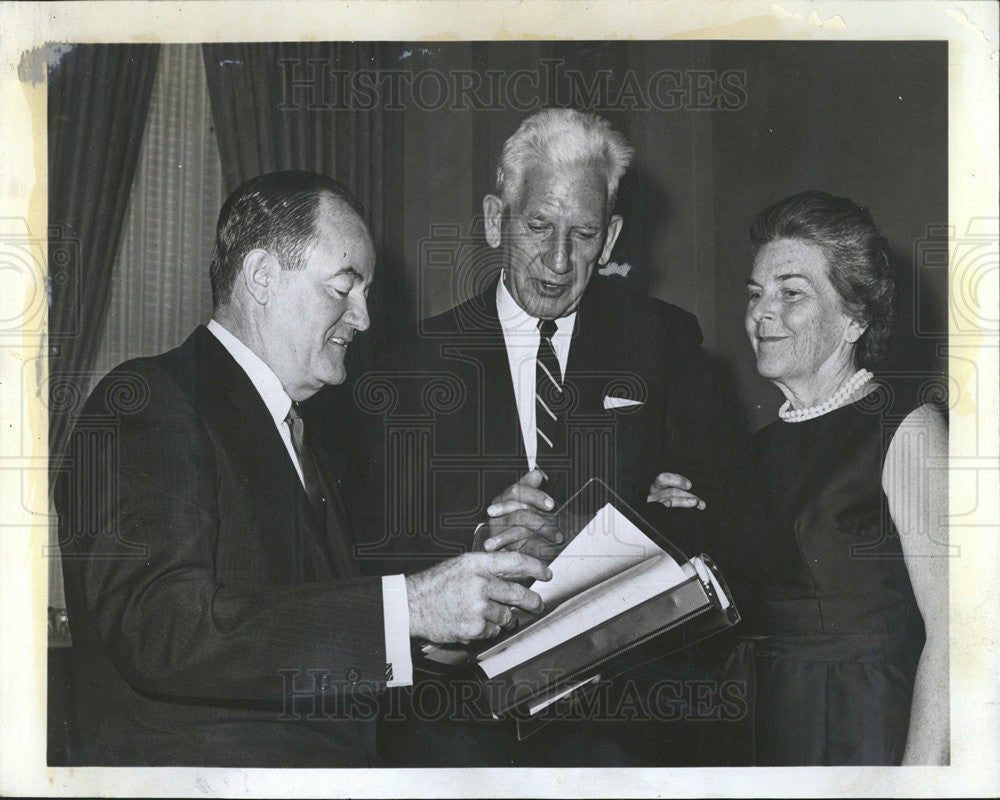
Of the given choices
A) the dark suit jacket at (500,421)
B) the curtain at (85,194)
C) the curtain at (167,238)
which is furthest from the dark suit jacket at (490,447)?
the curtain at (85,194)

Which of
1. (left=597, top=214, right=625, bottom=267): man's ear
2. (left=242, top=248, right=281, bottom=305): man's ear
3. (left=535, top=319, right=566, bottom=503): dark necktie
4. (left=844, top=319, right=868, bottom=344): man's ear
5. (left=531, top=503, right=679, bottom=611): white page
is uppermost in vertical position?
(left=597, top=214, right=625, bottom=267): man's ear

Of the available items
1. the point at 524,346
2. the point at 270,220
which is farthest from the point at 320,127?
the point at 524,346

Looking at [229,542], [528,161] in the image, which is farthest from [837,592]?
[229,542]

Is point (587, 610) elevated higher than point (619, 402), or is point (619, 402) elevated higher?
point (619, 402)

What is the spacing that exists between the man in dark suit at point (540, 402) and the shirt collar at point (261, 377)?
246mm

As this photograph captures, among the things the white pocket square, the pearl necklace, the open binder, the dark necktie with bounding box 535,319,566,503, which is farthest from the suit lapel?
the pearl necklace

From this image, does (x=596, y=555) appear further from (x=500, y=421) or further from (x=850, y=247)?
(x=850, y=247)

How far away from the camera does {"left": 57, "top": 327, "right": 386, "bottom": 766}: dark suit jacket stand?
109 inches

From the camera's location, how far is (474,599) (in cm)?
279

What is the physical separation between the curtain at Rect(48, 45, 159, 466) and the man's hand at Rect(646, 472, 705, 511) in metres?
1.74

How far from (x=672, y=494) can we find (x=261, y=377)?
1269 mm

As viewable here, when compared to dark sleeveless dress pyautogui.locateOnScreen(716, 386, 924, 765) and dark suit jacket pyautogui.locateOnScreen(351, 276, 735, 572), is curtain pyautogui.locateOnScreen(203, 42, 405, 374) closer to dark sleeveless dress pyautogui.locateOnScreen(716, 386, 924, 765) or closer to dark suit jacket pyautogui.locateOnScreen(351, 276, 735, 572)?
dark suit jacket pyautogui.locateOnScreen(351, 276, 735, 572)

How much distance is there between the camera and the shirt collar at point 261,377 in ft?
9.33

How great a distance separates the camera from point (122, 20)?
296 centimetres
